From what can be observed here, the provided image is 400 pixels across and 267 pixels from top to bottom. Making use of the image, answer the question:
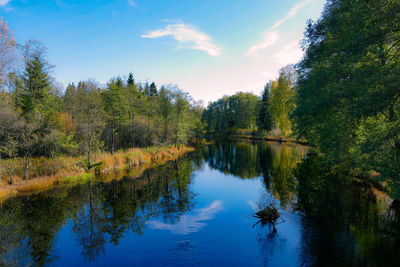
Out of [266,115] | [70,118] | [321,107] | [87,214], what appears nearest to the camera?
[87,214]

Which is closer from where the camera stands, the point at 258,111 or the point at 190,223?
the point at 190,223

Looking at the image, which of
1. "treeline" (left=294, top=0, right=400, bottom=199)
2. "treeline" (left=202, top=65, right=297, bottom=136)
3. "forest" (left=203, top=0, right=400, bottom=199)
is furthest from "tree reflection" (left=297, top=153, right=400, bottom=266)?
"treeline" (left=202, top=65, right=297, bottom=136)

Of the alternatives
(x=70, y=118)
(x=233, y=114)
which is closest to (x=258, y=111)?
(x=233, y=114)

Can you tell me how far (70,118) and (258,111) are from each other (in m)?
61.8

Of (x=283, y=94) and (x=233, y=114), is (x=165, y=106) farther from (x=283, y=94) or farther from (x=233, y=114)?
(x=233, y=114)

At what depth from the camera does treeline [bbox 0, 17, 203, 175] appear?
62.0 feet

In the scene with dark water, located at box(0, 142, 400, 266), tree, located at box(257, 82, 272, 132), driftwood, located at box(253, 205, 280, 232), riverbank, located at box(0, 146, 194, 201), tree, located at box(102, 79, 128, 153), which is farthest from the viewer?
tree, located at box(257, 82, 272, 132)

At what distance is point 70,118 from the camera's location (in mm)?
34875

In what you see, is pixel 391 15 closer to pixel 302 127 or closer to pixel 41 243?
pixel 302 127

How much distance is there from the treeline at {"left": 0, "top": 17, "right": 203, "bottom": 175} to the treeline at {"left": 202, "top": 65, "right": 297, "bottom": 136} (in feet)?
83.4

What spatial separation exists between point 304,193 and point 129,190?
15.2m

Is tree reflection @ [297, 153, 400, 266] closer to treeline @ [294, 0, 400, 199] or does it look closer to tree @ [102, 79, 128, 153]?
treeline @ [294, 0, 400, 199]

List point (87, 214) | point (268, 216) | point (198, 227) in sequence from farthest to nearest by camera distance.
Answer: point (87, 214) → point (268, 216) → point (198, 227)

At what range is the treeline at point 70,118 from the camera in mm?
18891
